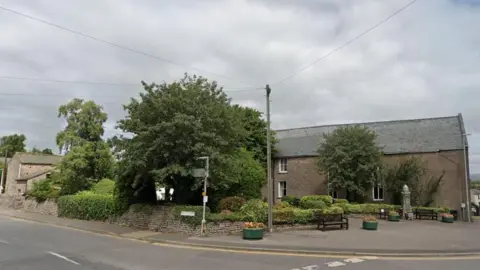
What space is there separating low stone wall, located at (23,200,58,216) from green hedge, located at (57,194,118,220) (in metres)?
1.44

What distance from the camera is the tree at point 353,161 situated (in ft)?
130

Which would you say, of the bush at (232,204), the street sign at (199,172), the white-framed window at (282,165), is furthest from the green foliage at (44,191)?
the white-framed window at (282,165)

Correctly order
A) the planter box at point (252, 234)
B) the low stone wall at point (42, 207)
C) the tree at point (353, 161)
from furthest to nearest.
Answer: the tree at point (353, 161) → the low stone wall at point (42, 207) → the planter box at point (252, 234)

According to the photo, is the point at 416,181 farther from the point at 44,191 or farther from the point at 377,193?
the point at 44,191

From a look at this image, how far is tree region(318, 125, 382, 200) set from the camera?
39.6 m

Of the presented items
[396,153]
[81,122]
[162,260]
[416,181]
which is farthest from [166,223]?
[81,122]

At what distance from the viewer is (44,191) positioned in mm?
38344

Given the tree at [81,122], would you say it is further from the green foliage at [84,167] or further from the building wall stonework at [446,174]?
the building wall stonework at [446,174]

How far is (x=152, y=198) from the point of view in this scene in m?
26.5

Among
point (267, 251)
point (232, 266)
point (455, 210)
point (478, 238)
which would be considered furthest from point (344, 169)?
point (232, 266)

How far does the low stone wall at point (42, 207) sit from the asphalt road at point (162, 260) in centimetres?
1975

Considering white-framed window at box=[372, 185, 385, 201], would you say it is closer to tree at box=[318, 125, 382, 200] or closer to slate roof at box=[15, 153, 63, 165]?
tree at box=[318, 125, 382, 200]

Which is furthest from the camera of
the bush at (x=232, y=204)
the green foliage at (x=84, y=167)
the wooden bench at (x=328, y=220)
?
the green foliage at (x=84, y=167)

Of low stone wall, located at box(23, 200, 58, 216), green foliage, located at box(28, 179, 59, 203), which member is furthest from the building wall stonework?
green foliage, located at box(28, 179, 59, 203)
